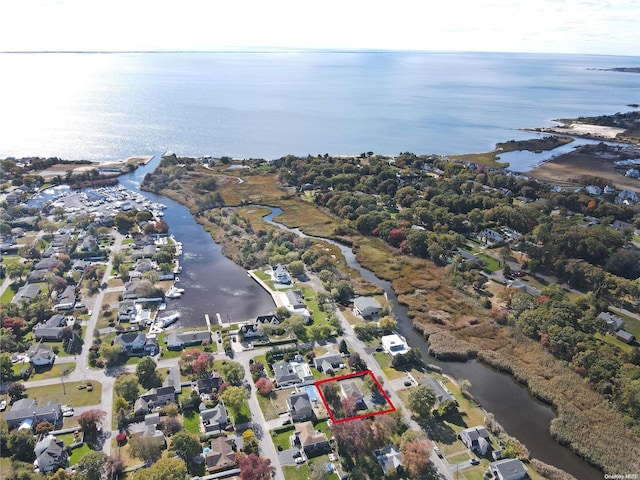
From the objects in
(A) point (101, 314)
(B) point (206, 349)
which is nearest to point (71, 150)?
(A) point (101, 314)

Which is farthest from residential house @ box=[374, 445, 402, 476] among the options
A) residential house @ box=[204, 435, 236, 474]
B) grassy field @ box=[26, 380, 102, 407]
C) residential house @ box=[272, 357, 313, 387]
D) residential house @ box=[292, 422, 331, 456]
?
grassy field @ box=[26, 380, 102, 407]

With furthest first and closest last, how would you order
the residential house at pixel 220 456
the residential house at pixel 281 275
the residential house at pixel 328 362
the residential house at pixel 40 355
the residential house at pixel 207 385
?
the residential house at pixel 281 275
the residential house at pixel 328 362
the residential house at pixel 40 355
the residential house at pixel 207 385
the residential house at pixel 220 456

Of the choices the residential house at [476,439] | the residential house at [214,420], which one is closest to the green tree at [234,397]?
the residential house at [214,420]

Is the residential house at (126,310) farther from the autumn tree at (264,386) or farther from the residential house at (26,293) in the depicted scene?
the autumn tree at (264,386)

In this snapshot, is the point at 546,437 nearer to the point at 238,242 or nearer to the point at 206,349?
the point at 206,349

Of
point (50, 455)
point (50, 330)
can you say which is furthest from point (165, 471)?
point (50, 330)

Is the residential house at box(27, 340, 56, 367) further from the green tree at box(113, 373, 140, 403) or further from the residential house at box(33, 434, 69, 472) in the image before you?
the residential house at box(33, 434, 69, 472)
